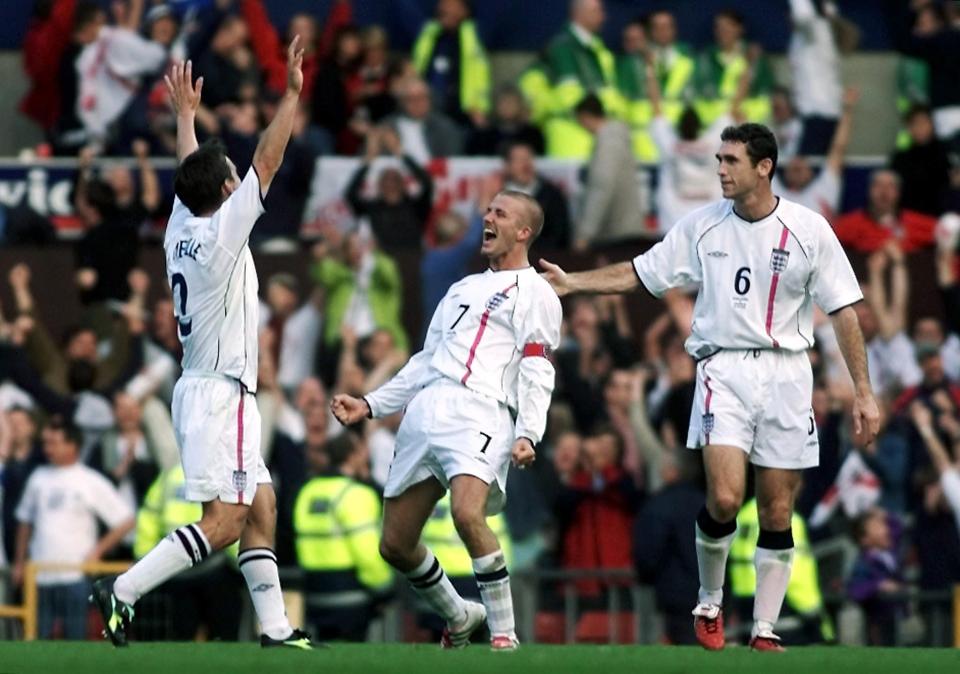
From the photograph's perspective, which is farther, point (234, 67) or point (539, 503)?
point (234, 67)

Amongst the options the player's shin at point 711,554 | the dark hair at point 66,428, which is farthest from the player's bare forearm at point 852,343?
the dark hair at point 66,428

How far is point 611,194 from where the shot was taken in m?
21.2

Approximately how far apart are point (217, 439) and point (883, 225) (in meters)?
9.45

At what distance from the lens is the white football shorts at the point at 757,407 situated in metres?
13.4

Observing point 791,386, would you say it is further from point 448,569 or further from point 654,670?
point 448,569

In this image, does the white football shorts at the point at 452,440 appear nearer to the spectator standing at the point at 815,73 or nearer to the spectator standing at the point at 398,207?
the spectator standing at the point at 398,207

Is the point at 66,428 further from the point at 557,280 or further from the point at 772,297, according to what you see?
the point at 772,297

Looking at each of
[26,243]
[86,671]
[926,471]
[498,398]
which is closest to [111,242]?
[26,243]

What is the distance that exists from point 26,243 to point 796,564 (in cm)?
725

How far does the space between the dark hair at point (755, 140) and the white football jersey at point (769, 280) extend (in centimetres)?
28

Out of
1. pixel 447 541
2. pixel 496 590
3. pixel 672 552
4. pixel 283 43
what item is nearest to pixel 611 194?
pixel 283 43

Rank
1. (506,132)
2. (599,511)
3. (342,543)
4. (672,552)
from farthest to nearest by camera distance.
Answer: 1. (506,132)
2. (599,511)
3. (342,543)
4. (672,552)

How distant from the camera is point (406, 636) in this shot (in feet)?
58.9

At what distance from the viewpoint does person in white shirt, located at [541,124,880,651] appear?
44.1 ft
